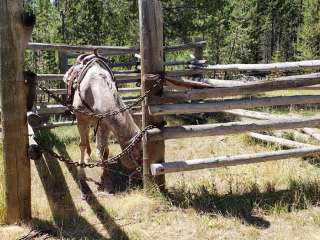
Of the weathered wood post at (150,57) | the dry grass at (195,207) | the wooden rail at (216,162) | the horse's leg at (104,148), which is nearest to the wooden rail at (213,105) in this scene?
the weathered wood post at (150,57)

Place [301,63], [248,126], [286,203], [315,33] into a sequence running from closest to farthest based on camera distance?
[286,203] → [248,126] → [301,63] → [315,33]

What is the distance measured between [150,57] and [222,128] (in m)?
1.27

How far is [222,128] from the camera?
5445 mm

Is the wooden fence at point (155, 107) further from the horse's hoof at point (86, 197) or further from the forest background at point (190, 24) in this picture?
the forest background at point (190, 24)

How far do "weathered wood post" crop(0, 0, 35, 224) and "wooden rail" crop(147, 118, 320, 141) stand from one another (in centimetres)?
153

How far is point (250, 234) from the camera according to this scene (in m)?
4.47

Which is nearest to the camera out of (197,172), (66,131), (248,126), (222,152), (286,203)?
(286,203)

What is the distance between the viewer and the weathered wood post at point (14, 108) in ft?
14.1

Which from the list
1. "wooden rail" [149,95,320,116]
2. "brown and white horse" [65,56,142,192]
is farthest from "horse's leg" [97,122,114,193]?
"wooden rail" [149,95,320,116]

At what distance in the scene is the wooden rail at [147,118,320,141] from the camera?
5.27 m

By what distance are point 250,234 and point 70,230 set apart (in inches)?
74.3

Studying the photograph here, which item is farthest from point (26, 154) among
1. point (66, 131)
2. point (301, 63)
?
point (66, 131)

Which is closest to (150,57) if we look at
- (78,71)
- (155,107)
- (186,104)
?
(155,107)

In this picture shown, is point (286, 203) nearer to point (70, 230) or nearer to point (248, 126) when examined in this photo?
point (248, 126)
